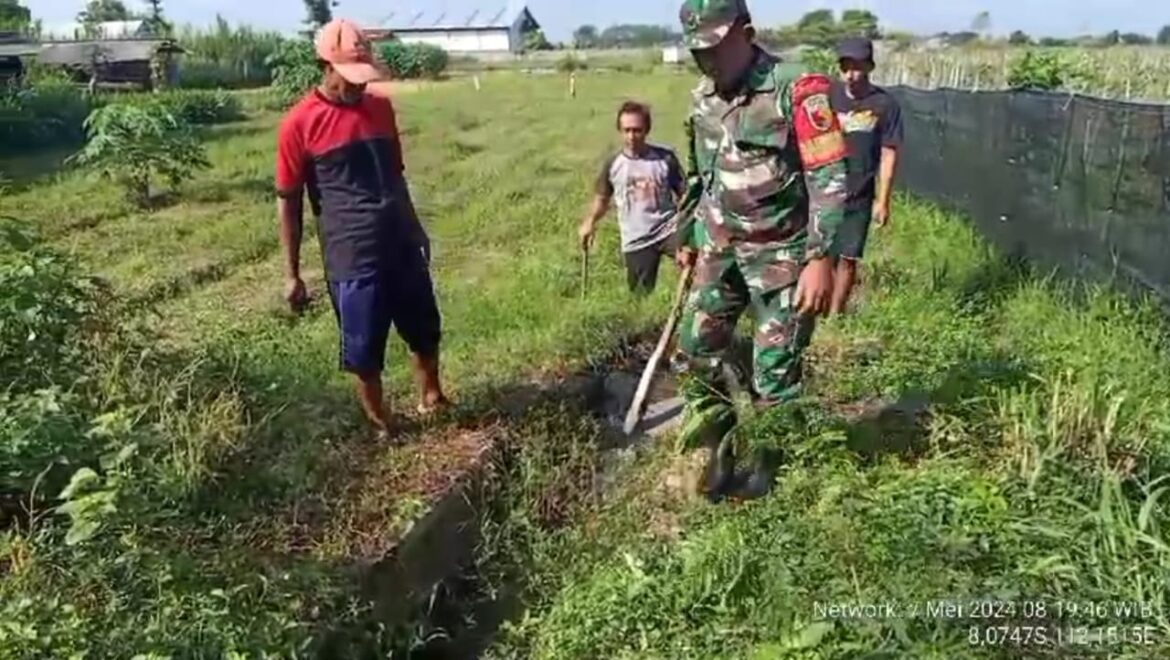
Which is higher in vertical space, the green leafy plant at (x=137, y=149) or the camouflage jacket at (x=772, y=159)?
the camouflage jacket at (x=772, y=159)

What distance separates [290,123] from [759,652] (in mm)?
2523

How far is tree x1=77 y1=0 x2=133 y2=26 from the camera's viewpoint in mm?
59428

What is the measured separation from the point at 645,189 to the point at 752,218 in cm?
219

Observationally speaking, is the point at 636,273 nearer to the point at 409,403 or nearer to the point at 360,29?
the point at 409,403

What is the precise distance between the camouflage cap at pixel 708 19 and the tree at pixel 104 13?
2239 inches

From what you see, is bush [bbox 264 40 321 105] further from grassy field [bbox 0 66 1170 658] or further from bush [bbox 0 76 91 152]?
grassy field [bbox 0 66 1170 658]

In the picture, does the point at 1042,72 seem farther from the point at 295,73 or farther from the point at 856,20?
the point at 856,20

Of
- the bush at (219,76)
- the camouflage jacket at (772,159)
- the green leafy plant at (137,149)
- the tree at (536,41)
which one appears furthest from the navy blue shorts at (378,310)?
the tree at (536,41)

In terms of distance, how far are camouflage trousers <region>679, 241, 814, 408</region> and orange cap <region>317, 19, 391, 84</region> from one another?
51.2 inches

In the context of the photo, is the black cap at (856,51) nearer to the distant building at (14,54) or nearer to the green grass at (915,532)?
the green grass at (915,532)

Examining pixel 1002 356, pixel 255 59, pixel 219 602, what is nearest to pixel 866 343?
pixel 1002 356

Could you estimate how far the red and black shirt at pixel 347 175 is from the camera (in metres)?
4.28

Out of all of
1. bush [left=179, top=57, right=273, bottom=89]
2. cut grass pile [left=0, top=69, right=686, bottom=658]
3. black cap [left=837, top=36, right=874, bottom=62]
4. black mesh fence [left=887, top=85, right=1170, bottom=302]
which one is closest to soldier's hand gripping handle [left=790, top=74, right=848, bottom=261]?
cut grass pile [left=0, top=69, right=686, bottom=658]

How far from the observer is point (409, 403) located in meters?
4.91
